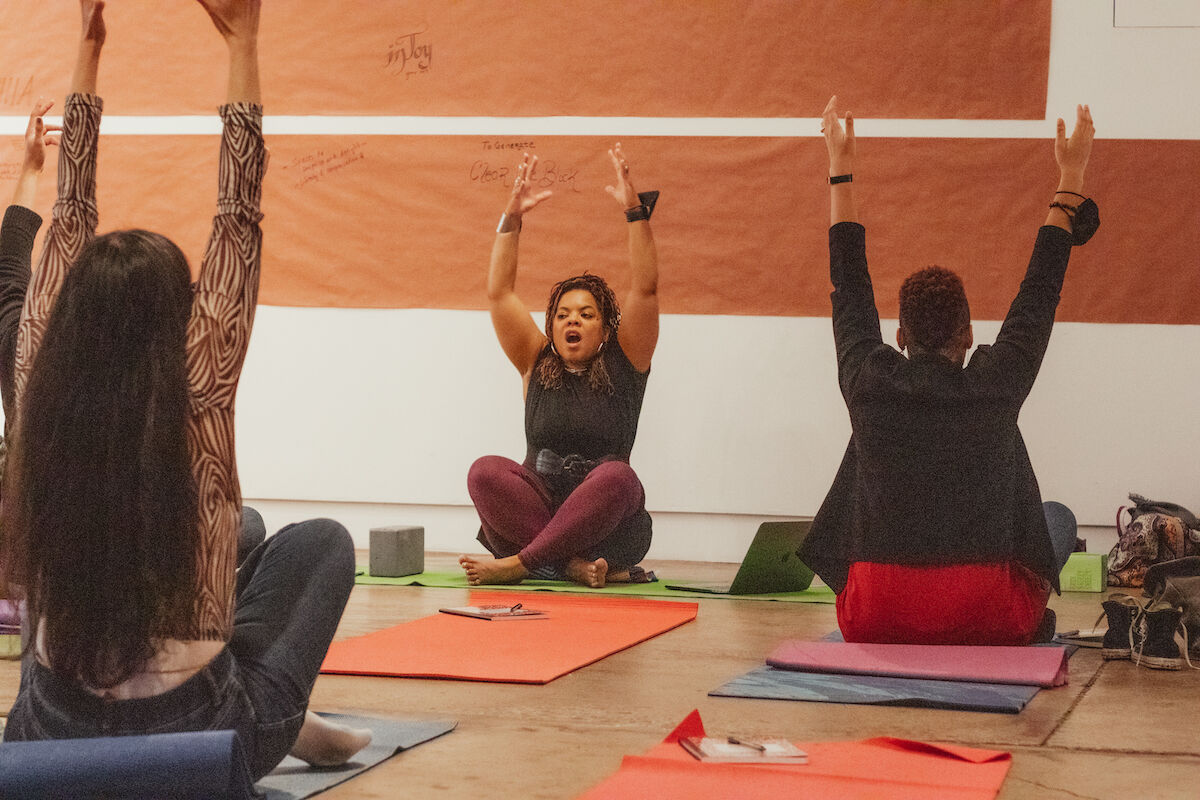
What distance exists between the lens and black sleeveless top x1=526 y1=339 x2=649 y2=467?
4.29 meters

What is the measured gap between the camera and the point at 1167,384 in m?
4.93

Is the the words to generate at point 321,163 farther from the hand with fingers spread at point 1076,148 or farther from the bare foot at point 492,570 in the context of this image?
the hand with fingers spread at point 1076,148

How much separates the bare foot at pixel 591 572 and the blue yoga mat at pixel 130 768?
8.49ft

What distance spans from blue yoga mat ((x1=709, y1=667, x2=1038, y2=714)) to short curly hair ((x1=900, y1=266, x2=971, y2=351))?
0.73 metres

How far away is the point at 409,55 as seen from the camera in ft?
18.0

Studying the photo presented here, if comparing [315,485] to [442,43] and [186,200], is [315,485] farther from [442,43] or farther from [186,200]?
[442,43]

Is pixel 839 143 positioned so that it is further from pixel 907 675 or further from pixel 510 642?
pixel 510 642

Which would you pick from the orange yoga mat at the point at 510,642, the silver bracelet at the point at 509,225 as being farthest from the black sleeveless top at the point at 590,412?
the orange yoga mat at the point at 510,642

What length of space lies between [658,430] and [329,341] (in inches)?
57.3

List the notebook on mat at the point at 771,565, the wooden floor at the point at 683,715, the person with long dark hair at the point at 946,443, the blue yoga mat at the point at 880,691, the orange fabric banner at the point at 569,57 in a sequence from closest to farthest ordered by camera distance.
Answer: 1. the wooden floor at the point at 683,715
2. the blue yoga mat at the point at 880,691
3. the person with long dark hair at the point at 946,443
4. the notebook on mat at the point at 771,565
5. the orange fabric banner at the point at 569,57

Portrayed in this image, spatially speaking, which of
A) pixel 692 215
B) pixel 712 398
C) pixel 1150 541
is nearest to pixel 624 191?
pixel 692 215

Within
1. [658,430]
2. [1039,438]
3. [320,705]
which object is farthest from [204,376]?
[1039,438]

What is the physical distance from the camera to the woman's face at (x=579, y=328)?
14.1 feet

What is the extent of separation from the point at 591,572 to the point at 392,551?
743 millimetres
